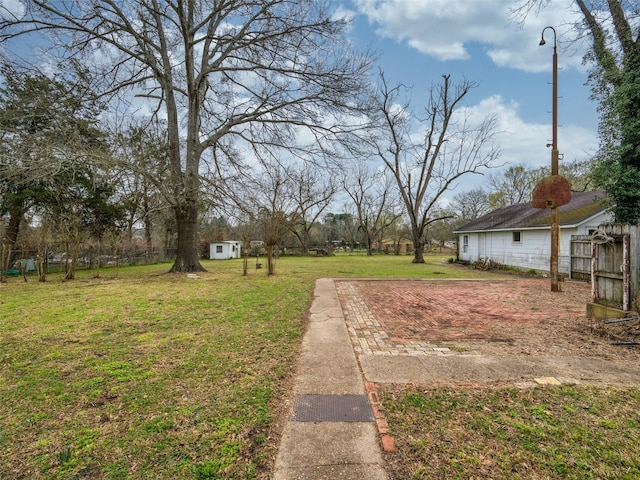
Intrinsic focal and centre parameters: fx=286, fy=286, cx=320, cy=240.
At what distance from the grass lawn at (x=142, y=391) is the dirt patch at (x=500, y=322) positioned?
6.65ft

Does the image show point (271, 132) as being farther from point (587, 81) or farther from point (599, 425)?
point (599, 425)

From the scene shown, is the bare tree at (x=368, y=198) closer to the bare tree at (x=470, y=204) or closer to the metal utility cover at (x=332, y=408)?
the bare tree at (x=470, y=204)

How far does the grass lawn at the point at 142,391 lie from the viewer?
1.71 meters

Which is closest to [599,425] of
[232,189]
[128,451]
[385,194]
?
[128,451]

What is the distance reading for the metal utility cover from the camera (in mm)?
2117

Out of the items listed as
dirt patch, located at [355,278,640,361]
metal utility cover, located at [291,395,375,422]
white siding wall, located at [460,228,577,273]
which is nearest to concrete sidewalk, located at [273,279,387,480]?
metal utility cover, located at [291,395,375,422]

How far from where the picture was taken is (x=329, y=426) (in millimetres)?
2023

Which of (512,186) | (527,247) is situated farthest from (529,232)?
(512,186)

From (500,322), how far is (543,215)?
12221 millimetres

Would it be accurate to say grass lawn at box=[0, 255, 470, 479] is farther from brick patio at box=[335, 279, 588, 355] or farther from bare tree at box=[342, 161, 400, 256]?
bare tree at box=[342, 161, 400, 256]

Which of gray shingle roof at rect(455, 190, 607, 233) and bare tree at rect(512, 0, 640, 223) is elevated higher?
bare tree at rect(512, 0, 640, 223)

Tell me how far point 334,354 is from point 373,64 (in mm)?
9106

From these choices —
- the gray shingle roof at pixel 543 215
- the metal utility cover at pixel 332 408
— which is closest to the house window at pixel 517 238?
the gray shingle roof at pixel 543 215

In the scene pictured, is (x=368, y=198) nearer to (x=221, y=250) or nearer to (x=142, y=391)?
(x=221, y=250)
